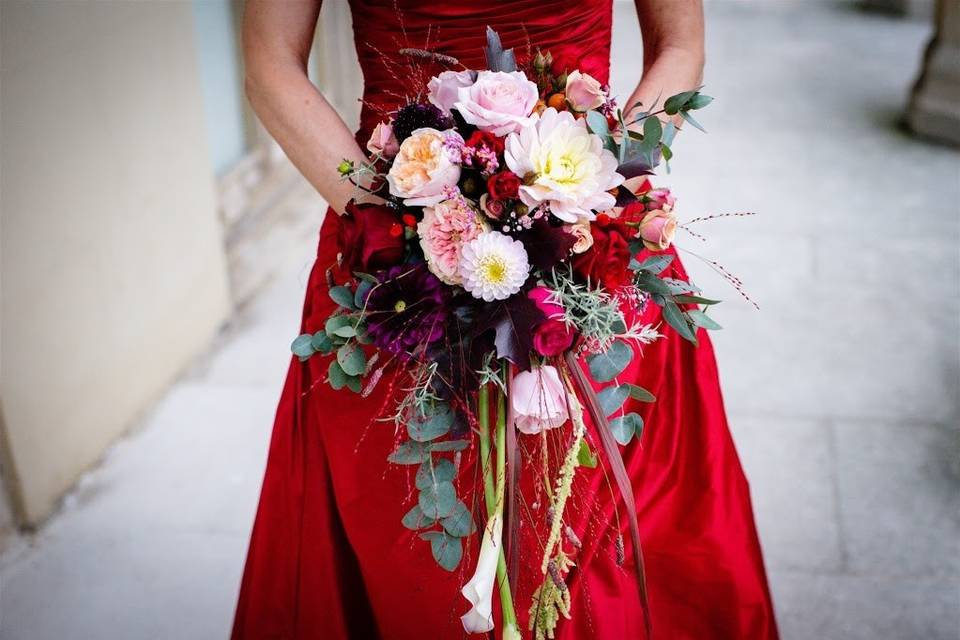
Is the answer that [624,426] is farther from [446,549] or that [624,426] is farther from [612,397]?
[446,549]

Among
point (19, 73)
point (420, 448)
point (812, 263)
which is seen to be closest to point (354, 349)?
point (420, 448)

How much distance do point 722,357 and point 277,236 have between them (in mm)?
1917

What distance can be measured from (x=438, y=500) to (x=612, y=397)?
1.00ft

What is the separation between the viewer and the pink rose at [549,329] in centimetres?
128

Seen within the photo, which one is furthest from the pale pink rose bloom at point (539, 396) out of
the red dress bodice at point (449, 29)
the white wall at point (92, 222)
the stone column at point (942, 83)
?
the stone column at point (942, 83)

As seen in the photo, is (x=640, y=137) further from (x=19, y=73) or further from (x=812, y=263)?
(x=812, y=263)

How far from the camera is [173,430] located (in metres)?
3.08

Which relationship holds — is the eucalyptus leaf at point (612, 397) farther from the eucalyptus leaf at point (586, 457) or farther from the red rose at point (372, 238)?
the red rose at point (372, 238)

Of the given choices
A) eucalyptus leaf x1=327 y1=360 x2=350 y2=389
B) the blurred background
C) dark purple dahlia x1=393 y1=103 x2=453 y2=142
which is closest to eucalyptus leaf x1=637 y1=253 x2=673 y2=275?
dark purple dahlia x1=393 y1=103 x2=453 y2=142

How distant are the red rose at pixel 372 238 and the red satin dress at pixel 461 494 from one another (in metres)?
0.33

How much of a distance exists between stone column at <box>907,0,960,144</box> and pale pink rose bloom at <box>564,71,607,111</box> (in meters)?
4.77

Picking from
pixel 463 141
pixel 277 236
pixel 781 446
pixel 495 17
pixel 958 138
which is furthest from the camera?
pixel 958 138

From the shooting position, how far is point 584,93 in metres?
1.38

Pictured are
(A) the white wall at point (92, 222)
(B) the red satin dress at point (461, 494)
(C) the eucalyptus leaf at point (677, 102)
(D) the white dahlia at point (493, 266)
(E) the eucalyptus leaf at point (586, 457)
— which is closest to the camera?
(D) the white dahlia at point (493, 266)
